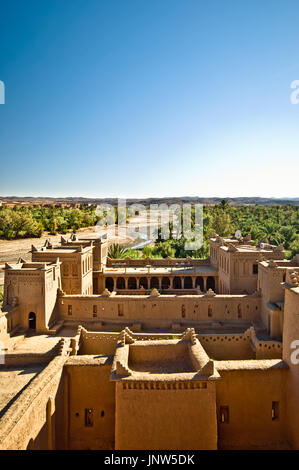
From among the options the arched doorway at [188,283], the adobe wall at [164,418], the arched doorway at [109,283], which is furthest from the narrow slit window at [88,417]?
the arched doorway at [188,283]

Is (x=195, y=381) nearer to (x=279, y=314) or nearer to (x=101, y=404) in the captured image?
(x=101, y=404)

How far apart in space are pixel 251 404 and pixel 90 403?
654 cm

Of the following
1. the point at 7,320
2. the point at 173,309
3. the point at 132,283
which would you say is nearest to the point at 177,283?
the point at 132,283

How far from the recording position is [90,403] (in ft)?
49.3

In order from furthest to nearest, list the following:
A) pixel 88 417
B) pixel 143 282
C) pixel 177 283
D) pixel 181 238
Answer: pixel 181 238
pixel 177 283
pixel 143 282
pixel 88 417

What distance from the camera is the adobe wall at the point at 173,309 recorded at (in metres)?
22.1

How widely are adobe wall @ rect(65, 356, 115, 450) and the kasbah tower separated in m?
0.04

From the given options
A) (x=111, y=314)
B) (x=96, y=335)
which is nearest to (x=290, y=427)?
(x=96, y=335)

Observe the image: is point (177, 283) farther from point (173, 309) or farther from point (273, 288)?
point (273, 288)

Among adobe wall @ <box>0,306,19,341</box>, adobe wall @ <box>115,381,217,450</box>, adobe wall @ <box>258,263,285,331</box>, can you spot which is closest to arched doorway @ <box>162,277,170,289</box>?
adobe wall @ <box>258,263,285,331</box>

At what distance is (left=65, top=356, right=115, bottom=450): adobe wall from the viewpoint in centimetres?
1488

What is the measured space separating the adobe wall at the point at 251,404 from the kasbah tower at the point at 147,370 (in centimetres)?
4

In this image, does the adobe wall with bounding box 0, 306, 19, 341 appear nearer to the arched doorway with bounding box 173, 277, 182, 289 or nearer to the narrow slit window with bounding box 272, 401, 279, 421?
the narrow slit window with bounding box 272, 401, 279, 421
